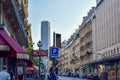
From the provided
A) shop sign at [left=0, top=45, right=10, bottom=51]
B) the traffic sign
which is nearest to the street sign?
the traffic sign

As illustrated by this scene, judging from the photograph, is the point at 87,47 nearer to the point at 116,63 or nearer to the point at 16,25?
the point at 116,63

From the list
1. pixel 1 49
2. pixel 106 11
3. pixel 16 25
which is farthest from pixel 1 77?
pixel 106 11

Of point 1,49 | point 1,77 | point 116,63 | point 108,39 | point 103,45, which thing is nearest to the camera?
point 1,77

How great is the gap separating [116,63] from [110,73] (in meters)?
4.49

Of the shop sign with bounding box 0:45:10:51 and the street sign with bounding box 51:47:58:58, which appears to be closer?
the shop sign with bounding box 0:45:10:51

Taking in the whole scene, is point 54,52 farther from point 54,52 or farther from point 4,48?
point 4,48

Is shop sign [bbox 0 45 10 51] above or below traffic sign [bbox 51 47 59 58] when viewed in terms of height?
below

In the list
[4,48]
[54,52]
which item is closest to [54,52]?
[54,52]

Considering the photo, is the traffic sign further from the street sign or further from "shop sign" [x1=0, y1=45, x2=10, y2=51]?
"shop sign" [x1=0, y1=45, x2=10, y2=51]

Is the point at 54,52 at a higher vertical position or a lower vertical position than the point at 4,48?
higher

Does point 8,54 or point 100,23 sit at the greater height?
point 100,23

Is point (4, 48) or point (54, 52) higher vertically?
point (54, 52)

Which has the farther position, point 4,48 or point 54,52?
point 54,52

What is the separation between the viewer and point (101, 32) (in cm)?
10138
